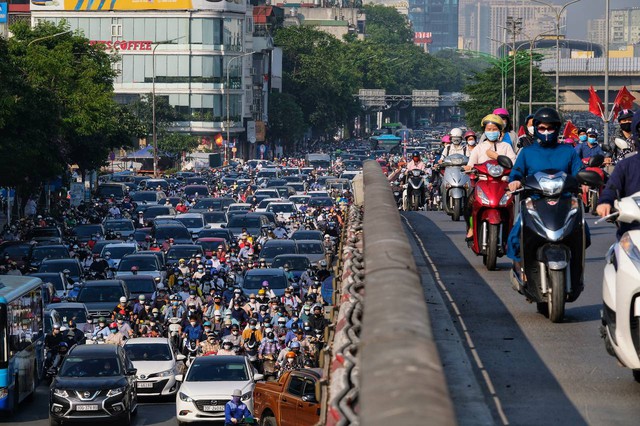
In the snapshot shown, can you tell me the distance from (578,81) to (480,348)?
151 meters

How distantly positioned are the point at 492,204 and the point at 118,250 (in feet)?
87.4

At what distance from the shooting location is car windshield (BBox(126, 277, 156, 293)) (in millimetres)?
35388

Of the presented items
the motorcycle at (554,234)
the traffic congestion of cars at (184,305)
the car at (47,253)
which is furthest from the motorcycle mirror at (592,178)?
the car at (47,253)

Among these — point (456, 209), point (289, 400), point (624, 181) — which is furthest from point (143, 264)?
point (624, 181)

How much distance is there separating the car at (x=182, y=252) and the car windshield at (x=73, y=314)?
10311 millimetres

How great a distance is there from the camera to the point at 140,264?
39156 mm

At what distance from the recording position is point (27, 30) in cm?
7256

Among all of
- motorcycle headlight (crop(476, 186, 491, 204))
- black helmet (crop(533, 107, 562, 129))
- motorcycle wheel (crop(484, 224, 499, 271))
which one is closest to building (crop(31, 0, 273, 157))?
motorcycle wheel (crop(484, 224, 499, 271))

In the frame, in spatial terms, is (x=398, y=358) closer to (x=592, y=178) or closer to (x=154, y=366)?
(x=592, y=178)

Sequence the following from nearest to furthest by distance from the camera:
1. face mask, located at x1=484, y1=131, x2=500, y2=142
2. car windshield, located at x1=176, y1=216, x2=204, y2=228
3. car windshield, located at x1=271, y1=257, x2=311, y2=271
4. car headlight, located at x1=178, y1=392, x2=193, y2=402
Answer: face mask, located at x1=484, y1=131, x2=500, y2=142, car headlight, located at x1=178, y1=392, x2=193, y2=402, car windshield, located at x1=271, y1=257, x2=311, y2=271, car windshield, located at x1=176, y1=216, x2=204, y2=228

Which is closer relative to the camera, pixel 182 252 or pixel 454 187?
pixel 454 187

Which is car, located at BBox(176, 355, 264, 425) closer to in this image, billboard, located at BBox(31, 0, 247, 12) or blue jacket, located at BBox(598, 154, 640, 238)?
blue jacket, located at BBox(598, 154, 640, 238)

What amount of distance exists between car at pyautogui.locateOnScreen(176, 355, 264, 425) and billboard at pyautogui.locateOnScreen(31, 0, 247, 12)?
98.2 meters

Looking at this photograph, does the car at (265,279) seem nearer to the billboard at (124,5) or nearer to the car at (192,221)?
the car at (192,221)
